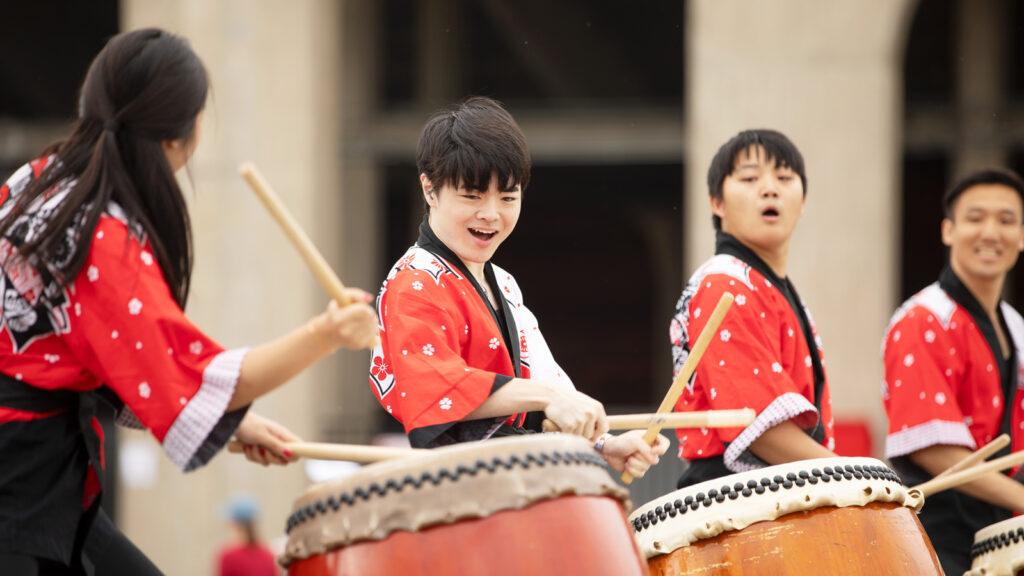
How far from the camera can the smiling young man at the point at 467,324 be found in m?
2.28

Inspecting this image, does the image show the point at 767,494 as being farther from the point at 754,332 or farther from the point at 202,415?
the point at 202,415

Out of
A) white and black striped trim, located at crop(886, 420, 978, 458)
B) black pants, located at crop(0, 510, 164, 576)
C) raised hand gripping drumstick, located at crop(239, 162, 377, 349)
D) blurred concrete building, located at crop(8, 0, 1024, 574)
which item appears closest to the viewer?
raised hand gripping drumstick, located at crop(239, 162, 377, 349)

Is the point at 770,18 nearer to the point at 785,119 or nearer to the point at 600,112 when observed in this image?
the point at 785,119

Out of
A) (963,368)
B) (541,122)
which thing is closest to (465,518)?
(963,368)

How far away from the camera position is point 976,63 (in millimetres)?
9891

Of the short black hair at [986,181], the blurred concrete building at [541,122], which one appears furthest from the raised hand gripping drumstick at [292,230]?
the blurred concrete building at [541,122]

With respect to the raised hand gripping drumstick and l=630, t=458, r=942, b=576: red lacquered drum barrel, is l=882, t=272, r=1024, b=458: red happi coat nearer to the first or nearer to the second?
l=630, t=458, r=942, b=576: red lacquered drum barrel

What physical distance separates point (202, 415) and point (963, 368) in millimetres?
2234

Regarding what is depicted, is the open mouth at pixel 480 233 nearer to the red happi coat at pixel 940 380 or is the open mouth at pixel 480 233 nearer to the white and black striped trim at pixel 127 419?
the white and black striped trim at pixel 127 419

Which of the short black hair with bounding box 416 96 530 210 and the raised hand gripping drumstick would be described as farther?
the short black hair with bounding box 416 96 530 210

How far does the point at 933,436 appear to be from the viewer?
325 cm

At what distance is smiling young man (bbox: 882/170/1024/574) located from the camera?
327cm

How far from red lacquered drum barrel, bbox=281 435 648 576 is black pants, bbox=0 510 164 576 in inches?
18.4

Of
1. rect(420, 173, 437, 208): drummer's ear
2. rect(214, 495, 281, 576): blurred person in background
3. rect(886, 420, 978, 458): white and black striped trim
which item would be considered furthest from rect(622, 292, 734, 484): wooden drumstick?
rect(214, 495, 281, 576): blurred person in background
